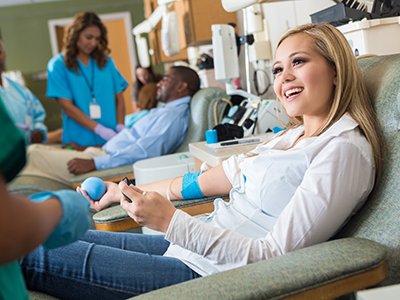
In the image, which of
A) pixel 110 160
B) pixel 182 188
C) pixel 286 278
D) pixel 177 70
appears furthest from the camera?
pixel 177 70

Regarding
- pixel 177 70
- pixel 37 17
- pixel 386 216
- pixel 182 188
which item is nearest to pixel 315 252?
pixel 386 216

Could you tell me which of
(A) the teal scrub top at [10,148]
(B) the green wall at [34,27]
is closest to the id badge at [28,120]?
(B) the green wall at [34,27]

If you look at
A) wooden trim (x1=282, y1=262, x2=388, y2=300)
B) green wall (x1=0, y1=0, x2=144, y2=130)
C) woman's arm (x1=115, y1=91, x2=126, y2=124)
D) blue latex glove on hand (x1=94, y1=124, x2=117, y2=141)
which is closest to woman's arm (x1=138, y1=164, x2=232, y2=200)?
wooden trim (x1=282, y1=262, x2=388, y2=300)

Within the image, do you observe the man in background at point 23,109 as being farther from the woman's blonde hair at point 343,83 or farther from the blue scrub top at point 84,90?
the woman's blonde hair at point 343,83

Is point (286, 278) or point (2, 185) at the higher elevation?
point (2, 185)

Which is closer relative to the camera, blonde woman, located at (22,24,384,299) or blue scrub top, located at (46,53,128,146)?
blonde woman, located at (22,24,384,299)

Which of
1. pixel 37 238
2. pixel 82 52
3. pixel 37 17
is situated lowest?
pixel 37 238

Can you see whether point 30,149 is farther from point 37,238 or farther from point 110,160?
point 37,238

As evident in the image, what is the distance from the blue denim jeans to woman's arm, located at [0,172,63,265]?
52cm

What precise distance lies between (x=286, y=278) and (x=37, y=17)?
6874mm

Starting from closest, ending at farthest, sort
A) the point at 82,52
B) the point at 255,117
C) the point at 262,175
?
the point at 262,175
the point at 255,117
the point at 82,52

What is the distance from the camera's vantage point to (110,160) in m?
2.56

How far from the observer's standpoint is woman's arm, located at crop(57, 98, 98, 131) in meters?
3.03

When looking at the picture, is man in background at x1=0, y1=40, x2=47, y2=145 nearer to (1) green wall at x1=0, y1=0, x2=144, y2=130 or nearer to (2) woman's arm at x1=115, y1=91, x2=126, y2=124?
(2) woman's arm at x1=115, y1=91, x2=126, y2=124
